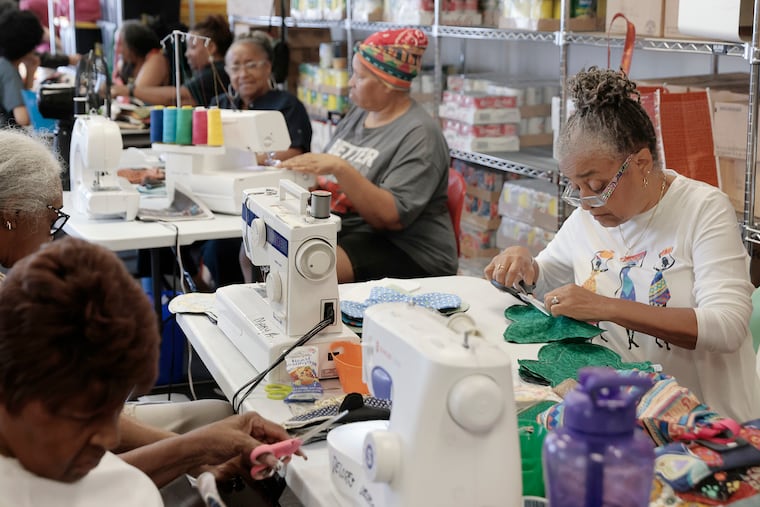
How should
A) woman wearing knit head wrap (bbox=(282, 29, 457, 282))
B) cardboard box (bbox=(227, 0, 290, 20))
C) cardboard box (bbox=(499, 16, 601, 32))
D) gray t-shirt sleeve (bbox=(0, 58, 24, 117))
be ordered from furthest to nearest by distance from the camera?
cardboard box (bbox=(227, 0, 290, 20)), gray t-shirt sleeve (bbox=(0, 58, 24, 117)), cardboard box (bbox=(499, 16, 601, 32)), woman wearing knit head wrap (bbox=(282, 29, 457, 282))

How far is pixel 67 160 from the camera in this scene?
12.1 feet

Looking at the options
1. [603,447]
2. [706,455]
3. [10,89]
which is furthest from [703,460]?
[10,89]

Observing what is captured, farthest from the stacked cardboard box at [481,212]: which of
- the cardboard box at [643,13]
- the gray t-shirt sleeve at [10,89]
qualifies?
the gray t-shirt sleeve at [10,89]

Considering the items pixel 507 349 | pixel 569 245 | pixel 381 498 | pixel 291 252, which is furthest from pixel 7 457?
pixel 569 245

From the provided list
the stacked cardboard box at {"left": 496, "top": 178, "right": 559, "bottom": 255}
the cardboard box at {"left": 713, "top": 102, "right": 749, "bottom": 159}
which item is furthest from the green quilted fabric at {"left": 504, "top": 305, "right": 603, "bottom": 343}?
the stacked cardboard box at {"left": 496, "top": 178, "right": 559, "bottom": 255}

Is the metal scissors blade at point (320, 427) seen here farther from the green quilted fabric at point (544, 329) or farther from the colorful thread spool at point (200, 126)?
the colorful thread spool at point (200, 126)

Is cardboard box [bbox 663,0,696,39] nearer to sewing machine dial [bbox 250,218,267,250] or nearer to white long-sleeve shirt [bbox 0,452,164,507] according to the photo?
sewing machine dial [bbox 250,218,267,250]

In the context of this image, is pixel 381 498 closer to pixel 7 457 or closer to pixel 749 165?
pixel 7 457

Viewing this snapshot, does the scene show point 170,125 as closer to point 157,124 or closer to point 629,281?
point 157,124

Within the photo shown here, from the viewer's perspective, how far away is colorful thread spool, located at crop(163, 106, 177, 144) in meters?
3.16

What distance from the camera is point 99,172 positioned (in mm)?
3145

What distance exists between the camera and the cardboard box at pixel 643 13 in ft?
10.1

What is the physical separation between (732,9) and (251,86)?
88.9 inches

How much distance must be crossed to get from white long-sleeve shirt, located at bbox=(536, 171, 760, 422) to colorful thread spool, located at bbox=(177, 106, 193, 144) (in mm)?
1537
